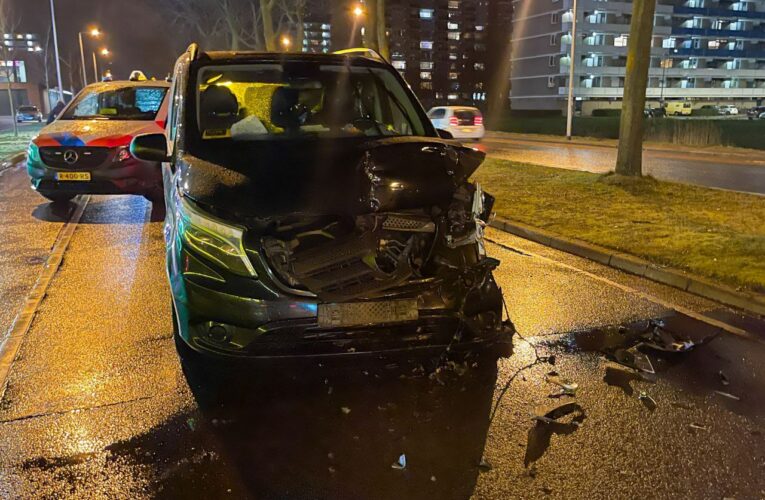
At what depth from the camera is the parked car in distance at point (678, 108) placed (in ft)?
256

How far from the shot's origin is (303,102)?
18.6 feet

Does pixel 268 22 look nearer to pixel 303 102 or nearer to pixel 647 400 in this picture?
pixel 303 102

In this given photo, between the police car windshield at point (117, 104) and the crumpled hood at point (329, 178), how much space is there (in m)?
7.34

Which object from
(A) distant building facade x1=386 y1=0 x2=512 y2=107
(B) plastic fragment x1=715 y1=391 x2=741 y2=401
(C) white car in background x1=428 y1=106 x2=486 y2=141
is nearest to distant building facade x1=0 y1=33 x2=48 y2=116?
(A) distant building facade x1=386 y1=0 x2=512 y2=107

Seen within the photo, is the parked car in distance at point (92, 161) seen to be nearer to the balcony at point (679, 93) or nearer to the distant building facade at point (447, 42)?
the balcony at point (679, 93)

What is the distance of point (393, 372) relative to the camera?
445 centimetres

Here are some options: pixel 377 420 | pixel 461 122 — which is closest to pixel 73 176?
pixel 377 420

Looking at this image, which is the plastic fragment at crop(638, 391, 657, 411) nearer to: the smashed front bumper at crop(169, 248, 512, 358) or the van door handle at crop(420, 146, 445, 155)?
the smashed front bumper at crop(169, 248, 512, 358)

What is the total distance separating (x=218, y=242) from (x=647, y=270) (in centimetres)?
498

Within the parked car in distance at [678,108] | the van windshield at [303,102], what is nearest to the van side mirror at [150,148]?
the van windshield at [303,102]

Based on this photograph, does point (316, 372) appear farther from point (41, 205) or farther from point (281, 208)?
point (41, 205)

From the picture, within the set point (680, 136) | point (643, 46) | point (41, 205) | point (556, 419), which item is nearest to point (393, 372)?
point (556, 419)

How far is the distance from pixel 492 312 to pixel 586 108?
87.4 metres

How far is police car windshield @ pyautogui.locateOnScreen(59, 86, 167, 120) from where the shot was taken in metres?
11.0
